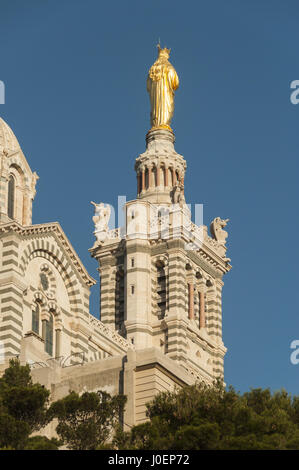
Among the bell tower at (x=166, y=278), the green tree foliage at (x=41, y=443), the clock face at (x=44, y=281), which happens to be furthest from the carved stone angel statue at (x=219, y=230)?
the green tree foliage at (x=41, y=443)

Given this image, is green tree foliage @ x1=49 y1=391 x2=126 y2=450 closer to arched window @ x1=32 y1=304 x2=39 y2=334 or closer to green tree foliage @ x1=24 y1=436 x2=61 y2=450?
green tree foliage @ x1=24 y1=436 x2=61 y2=450

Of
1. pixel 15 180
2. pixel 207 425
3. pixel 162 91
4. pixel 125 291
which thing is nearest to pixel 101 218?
pixel 125 291

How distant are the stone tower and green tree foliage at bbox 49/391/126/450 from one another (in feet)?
88.3

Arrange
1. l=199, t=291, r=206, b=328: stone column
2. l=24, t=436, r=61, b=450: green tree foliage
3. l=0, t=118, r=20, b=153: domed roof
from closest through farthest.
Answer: l=24, t=436, r=61, b=450: green tree foliage, l=0, t=118, r=20, b=153: domed roof, l=199, t=291, r=206, b=328: stone column

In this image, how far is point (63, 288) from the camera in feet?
212

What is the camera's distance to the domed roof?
67562mm

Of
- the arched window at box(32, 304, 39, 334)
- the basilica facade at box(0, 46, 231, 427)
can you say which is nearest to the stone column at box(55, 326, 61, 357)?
the basilica facade at box(0, 46, 231, 427)

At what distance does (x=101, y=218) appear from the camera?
83.4 metres

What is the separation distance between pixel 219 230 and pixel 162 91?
9.84 meters

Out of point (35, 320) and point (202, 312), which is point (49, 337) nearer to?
point (35, 320)

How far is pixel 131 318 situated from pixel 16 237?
1785 centimetres

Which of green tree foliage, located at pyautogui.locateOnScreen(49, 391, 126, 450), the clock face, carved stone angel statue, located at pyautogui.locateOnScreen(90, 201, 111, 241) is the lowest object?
green tree foliage, located at pyautogui.locateOnScreen(49, 391, 126, 450)
